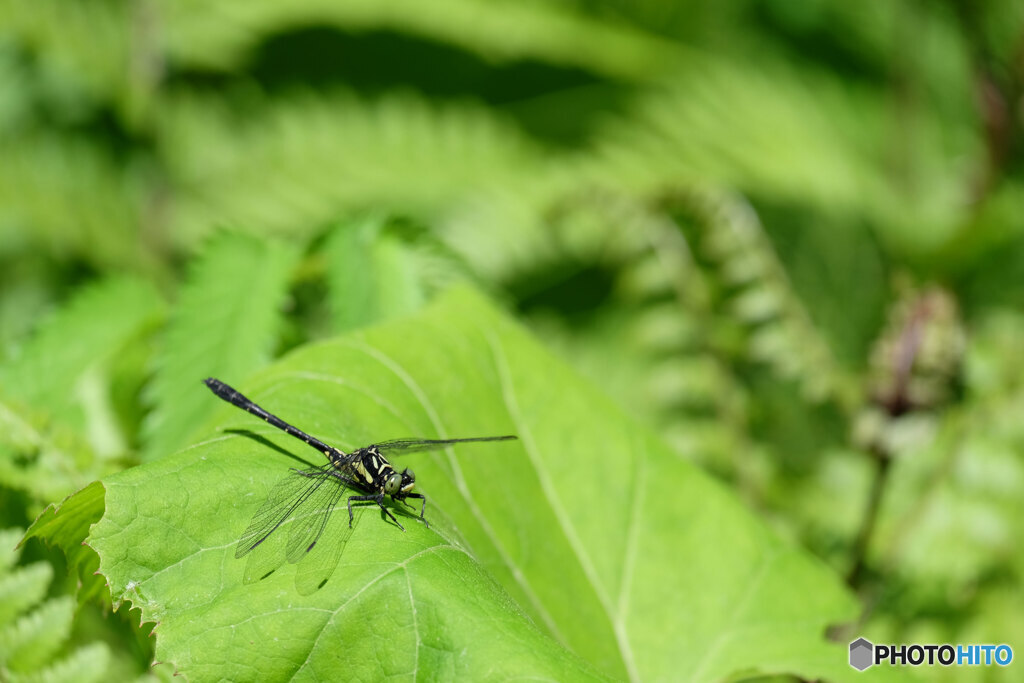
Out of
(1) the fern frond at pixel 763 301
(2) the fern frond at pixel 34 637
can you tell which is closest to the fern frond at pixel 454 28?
(1) the fern frond at pixel 763 301

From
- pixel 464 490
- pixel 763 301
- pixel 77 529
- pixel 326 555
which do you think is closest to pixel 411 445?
pixel 464 490

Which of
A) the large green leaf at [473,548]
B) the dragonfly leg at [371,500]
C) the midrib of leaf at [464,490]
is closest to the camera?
the large green leaf at [473,548]

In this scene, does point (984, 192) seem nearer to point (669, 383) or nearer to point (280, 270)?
point (669, 383)

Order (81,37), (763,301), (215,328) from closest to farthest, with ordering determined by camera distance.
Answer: (215,328), (763,301), (81,37)

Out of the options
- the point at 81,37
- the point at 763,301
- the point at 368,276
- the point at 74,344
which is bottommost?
the point at 74,344

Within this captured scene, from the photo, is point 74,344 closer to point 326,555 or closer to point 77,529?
point 77,529

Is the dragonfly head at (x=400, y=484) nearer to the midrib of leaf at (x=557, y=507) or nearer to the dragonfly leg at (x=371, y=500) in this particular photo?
the dragonfly leg at (x=371, y=500)

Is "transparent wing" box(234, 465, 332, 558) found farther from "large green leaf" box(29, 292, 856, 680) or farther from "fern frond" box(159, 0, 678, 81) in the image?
"fern frond" box(159, 0, 678, 81)
